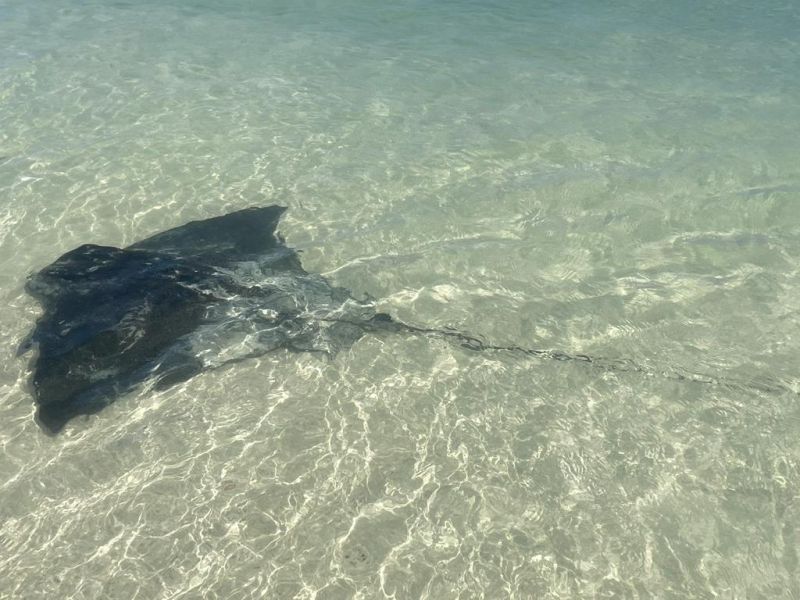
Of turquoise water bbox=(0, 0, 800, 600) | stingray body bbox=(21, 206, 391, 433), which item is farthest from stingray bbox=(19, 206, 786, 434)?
turquoise water bbox=(0, 0, 800, 600)

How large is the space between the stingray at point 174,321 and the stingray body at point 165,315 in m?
0.02

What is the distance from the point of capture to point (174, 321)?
9.16 metres

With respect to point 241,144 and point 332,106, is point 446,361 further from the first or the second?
point 332,106

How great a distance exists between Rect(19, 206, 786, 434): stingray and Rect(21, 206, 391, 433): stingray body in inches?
0.6

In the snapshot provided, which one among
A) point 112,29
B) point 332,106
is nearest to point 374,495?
point 332,106

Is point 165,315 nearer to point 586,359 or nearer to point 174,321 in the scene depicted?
point 174,321

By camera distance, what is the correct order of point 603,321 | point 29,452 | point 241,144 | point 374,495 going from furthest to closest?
point 241,144, point 603,321, point 29,452, point 374,495

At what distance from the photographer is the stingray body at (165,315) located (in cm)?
843

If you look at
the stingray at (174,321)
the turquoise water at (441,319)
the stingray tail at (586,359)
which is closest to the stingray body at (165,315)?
the stingray at (174,321)

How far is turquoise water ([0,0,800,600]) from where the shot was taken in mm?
6750

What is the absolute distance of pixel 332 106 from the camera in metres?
16.6

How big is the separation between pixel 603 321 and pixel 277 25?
58.4 feet

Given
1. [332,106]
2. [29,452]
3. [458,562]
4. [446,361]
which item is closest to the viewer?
[458,562]

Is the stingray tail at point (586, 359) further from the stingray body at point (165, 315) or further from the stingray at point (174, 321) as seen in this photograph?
the stingray body at point (165, 315)
